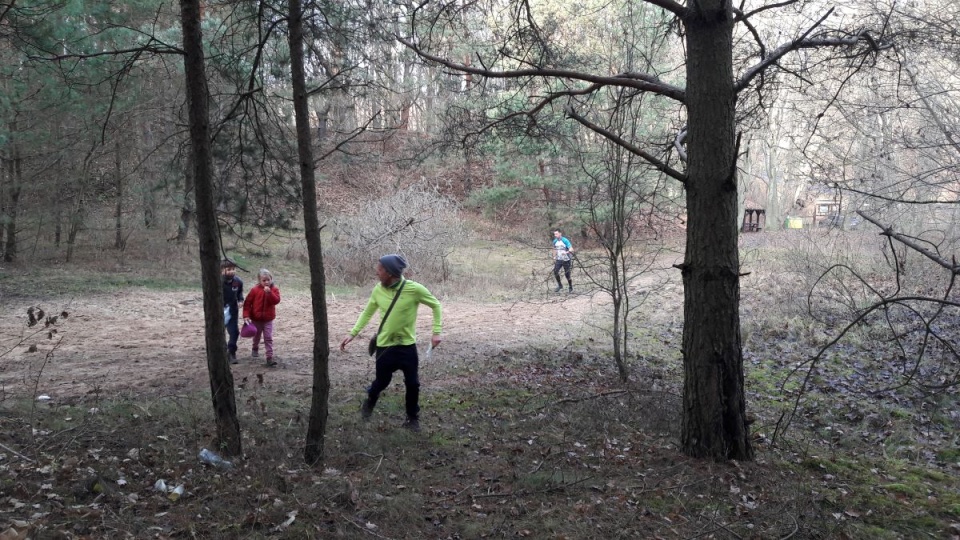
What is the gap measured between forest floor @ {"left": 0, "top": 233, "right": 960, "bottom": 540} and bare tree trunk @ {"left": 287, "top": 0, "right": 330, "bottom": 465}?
36cm

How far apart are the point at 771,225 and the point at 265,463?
40.9 m

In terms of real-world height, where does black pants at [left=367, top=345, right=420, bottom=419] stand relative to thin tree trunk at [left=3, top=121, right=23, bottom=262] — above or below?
Result: below

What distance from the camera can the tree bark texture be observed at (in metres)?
5.83

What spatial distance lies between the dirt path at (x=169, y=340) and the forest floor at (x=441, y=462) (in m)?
0.09

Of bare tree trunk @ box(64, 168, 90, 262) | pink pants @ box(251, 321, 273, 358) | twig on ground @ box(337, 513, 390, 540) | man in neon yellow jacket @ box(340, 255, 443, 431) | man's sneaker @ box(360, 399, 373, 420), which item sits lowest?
twig on ground @ box(337, 513, 390, 540)

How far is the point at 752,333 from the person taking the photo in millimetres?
14477

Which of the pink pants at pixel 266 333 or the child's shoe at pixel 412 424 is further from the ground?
the pink pants at pixel 266 333

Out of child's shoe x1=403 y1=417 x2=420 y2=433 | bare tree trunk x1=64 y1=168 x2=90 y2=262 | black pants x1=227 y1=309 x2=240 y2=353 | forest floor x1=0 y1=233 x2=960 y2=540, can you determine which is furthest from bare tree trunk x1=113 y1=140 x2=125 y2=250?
child's shoe x1=403 y1=417 x2=420 y2=433

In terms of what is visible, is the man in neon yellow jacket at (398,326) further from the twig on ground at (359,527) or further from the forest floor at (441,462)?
the twig on ground at (359,527)

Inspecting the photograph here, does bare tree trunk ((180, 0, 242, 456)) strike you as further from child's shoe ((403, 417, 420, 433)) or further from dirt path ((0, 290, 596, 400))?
child's shoe ((403, 417, 420, 433))

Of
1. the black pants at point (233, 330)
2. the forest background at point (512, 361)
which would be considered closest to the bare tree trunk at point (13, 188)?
the forest background at point (512, 361)

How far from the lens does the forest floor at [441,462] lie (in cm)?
475

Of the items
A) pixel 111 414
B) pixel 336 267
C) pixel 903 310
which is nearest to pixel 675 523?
pixel 111 414

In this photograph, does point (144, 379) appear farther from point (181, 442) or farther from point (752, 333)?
point (752, 333)
